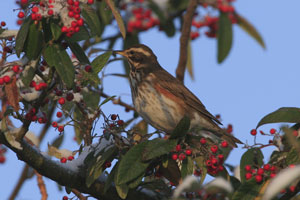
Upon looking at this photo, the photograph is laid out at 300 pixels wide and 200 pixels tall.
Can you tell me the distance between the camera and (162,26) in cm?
709

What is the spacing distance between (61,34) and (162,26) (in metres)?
3.66

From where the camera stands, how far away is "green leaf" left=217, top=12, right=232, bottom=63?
18.0 ft

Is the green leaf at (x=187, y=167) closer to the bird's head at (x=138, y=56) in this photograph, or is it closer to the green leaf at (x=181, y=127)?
the green leaf at (x=181, y=127)

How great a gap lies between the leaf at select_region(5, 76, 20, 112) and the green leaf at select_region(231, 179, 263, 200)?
5.12 feet

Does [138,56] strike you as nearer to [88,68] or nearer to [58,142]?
[58,142]

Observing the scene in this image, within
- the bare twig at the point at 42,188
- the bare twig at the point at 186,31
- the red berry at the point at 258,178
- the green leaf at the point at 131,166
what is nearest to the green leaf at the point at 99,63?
the green leaf at the point at 131,166

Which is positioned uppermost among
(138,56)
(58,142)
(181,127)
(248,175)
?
(138,56)

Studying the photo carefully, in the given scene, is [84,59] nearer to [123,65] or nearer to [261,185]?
[261,185]

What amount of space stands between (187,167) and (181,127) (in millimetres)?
296

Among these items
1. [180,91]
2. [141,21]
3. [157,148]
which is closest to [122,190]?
[157,148]

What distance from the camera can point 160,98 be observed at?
6473mm

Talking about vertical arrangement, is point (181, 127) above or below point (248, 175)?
above

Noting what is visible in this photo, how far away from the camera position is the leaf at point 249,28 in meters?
6.07

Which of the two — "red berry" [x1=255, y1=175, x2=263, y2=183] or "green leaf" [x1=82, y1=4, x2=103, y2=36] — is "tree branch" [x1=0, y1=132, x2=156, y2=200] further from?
"red berry" [x1=255, y1=175, x2=263, y2=183]
